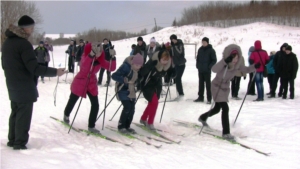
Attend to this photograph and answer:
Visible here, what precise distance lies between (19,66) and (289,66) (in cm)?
807

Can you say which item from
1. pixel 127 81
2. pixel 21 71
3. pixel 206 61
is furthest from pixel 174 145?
pixel 206 61

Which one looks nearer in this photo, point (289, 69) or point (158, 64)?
point (158, 64)

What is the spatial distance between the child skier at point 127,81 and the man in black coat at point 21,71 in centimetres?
144

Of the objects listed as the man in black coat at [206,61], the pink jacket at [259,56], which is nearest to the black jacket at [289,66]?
the pink jacket at [259,56]

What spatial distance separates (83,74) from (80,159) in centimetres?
184

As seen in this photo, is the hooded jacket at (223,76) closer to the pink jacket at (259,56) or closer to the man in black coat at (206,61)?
the man in black coat at (206,61)

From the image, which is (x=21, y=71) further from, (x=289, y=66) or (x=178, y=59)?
(x=289, y=66)

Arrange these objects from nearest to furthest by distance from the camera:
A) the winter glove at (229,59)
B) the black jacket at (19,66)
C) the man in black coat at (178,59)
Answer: the black jacket at (19,66), the winter glove at (229,59), the man in black coat at (178,59)

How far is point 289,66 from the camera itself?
9.17 m

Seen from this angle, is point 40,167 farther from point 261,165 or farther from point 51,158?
point 261,165

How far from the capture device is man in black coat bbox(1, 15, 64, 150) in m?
3.96

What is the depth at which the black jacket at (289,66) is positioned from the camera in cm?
914

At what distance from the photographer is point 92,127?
548 centimetres

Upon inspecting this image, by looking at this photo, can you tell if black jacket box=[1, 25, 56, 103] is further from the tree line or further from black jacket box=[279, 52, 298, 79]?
the tree line
